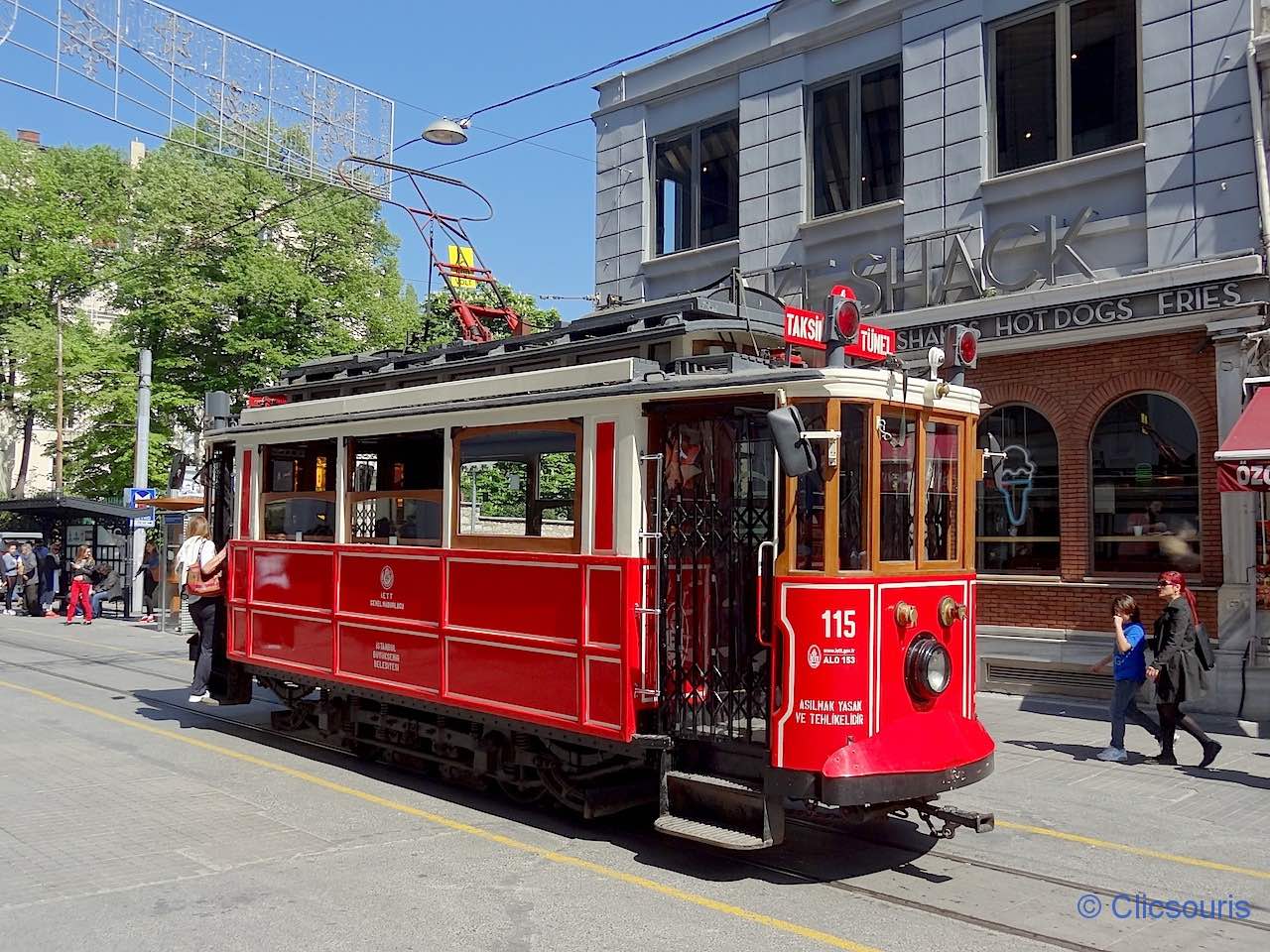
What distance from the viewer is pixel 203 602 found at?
36.6 ft

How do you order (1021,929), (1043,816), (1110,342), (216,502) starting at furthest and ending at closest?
(1110,342)
(216,502)
(1043,816)
(1021,929)

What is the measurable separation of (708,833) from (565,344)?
350 cm

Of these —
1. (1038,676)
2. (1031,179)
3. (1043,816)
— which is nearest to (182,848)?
(1043,816)

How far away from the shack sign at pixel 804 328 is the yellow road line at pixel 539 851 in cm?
309

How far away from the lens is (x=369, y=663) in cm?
901

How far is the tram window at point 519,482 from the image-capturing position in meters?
7.48

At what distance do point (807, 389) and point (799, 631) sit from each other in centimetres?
133

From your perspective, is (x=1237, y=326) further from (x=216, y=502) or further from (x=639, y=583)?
(x=216, y=502)

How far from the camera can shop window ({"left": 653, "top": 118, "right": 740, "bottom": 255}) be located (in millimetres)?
18188

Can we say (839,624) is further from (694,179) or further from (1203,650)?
(694,179)

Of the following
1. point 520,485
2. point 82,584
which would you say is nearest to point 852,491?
point 520,485

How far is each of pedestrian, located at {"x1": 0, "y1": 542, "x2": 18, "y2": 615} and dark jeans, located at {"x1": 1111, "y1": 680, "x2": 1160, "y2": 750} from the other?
85.2 feet

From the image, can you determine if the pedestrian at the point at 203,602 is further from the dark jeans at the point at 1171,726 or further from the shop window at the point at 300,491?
the dark jeans at the point at 1171,726

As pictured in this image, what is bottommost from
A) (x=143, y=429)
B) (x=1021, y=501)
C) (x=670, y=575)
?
(x=670, y=575)
